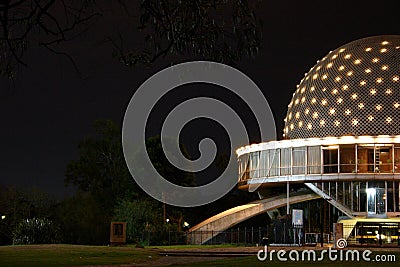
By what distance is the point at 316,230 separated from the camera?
46.3 m

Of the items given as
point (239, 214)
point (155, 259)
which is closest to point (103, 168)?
point (239, 214)

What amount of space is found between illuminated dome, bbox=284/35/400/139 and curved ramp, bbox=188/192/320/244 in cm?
411

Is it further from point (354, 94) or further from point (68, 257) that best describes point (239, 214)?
point (68, 257)

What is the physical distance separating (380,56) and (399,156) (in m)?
7.48

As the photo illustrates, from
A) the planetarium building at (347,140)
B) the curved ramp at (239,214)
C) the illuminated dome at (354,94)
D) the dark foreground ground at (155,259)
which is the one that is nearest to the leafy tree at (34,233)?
the curved ramp at (239,214)

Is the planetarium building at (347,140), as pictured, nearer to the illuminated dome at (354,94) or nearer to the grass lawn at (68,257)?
the illuminated dome at (354,94)

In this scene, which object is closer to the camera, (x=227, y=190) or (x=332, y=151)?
(x=332, y=151)

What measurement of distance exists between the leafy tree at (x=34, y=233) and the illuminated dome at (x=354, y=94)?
18637 mm

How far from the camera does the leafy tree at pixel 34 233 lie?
36594 mm

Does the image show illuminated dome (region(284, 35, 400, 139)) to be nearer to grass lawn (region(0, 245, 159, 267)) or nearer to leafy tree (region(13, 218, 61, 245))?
leafy tree (region(13, 218, 61, 245))

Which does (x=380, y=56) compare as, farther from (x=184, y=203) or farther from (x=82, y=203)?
(x=82, y=203)

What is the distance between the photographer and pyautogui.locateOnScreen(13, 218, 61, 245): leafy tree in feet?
120

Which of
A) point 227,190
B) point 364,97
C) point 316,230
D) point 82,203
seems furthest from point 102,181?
point 364,97

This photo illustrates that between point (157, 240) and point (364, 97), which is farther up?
point (364, 97)
